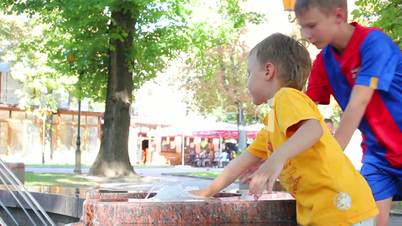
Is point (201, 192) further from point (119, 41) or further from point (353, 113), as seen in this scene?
point (119, 41)

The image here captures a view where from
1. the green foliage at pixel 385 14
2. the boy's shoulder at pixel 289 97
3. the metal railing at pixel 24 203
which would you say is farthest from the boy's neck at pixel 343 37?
the green foliage at pixel 385 14

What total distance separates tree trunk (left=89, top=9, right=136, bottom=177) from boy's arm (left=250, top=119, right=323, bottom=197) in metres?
19.5

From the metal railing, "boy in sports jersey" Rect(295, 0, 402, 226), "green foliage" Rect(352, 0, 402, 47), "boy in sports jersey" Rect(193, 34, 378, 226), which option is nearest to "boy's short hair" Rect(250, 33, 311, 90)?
"boy in sports jersey" Rect(193, 34, 378, 226)

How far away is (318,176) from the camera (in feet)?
8.02

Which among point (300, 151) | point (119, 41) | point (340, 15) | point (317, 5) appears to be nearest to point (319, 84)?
point (340, 15)

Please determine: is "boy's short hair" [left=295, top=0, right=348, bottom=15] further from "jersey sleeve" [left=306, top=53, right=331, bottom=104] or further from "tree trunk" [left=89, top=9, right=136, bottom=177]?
"tree trunk" [left=89, top=9, right=136, bottom=177]

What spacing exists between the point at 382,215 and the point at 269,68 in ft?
3.39

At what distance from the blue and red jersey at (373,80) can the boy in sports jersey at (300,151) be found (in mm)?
475

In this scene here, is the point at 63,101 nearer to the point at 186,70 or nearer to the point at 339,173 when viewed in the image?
the point at 186,70

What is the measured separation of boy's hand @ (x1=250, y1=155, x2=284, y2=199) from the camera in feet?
7.33

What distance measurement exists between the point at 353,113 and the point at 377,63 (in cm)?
25

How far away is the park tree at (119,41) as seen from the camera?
20406mm

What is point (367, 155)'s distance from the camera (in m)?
3.26

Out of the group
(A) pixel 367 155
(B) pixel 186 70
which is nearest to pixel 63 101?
(B) pixel 186 70
